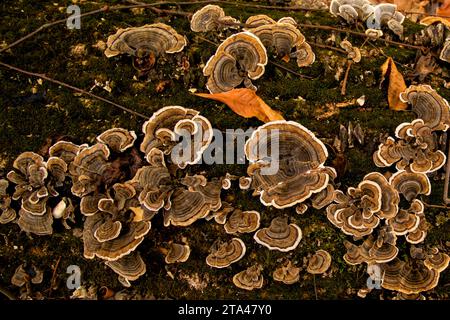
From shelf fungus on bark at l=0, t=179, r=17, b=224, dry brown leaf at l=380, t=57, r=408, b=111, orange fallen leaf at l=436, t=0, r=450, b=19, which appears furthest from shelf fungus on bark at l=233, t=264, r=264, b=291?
orange fallen leaf at l=436, t=0, r=450, b=19

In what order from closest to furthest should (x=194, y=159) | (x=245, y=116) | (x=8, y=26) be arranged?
(x=194, y=159), (x=245, y=116), (x=8, y=26)

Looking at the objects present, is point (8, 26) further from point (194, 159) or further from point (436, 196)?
point (436, 196)

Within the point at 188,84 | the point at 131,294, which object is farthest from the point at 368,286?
the point at 188,84

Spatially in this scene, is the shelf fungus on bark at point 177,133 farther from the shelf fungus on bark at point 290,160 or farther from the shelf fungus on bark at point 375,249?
the shelf fungus on bark at point 375,249

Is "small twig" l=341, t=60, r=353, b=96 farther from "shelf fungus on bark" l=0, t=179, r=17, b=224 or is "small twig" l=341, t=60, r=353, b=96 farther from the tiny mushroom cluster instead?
"shelf fungus on bark" l=0, t=179, r=17, b=224

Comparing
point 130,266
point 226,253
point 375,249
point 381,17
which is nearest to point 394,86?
point 381,17
